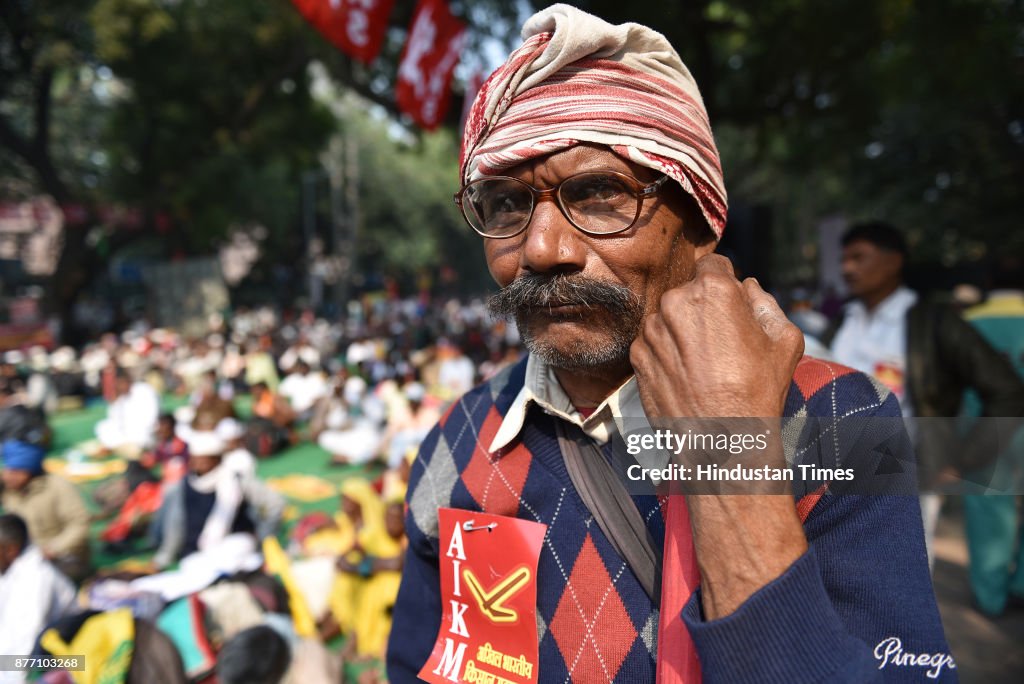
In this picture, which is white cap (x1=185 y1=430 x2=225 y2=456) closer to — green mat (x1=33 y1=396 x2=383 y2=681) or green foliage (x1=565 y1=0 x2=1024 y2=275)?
green mat (x1=33 y1=396 x2=383 y2=681)

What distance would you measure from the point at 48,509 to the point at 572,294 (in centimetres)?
568

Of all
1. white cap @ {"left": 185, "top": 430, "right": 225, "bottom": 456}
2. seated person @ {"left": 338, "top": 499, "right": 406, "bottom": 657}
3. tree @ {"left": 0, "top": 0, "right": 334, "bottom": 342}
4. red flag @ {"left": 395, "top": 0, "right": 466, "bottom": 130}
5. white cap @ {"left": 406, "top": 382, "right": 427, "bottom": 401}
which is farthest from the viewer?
tree @ {"left": 0, "top": 0, "right": 334, "bottom": 342}

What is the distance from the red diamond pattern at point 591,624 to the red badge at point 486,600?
0.20 feet

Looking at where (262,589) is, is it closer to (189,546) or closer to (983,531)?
(189,546)

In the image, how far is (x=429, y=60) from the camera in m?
6.69

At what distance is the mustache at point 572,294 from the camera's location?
119 cm

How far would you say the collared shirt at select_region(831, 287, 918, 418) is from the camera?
286 centimetres

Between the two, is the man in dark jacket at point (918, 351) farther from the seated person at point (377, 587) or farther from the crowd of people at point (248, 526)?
the seated person at point (377, 587)

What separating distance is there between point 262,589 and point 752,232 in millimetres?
3752

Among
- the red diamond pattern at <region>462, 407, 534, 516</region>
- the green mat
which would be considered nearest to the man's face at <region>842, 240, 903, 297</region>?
the red diamond pattern at <region>462, 407, 534, 516</region>

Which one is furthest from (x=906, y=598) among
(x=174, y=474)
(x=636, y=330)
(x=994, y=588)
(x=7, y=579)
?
(x=174, y=474)

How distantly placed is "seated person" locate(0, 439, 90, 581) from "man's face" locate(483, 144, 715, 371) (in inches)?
215

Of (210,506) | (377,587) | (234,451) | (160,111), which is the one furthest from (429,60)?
(160,111)

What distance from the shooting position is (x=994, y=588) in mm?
3982
